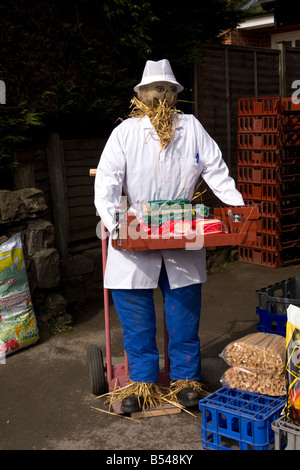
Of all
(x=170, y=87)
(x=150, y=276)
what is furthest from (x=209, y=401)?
(x=170, y=87)

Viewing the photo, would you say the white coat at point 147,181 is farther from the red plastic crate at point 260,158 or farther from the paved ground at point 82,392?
the red plastic crate at point 260,158

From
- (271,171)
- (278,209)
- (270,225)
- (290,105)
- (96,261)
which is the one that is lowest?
(96,261)

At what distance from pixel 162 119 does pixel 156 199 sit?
1.67 feet

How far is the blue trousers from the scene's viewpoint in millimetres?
4129

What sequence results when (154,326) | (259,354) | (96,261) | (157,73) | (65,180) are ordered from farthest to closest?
(96,261)
(65,180)
(154,326)
(157,73)
(259,354)

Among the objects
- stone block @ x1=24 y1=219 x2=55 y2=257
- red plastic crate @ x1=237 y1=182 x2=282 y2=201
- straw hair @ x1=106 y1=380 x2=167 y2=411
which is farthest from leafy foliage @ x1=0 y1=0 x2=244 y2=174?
straw hair @ x1=106 y1=380 x2=167 y2=411

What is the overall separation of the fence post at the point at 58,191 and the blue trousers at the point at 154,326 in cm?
261

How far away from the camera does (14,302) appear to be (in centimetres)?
528

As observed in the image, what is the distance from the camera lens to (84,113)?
260 inches

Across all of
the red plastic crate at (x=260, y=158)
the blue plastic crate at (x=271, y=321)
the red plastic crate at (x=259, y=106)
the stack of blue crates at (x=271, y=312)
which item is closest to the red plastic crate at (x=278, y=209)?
the red plastic crate at (x=260, y=158)

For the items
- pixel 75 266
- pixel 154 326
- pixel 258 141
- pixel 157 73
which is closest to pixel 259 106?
pixel 258 141

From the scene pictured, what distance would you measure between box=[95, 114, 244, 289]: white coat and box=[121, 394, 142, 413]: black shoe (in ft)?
2.37

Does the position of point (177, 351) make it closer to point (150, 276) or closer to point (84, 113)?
point (150, 276)

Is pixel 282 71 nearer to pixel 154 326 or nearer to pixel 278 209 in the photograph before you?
pixel 278 209
